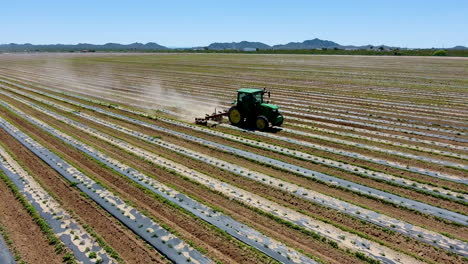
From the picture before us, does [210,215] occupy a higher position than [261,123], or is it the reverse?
[261,123]

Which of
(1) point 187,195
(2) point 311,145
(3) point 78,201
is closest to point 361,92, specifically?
(2) point 311,145

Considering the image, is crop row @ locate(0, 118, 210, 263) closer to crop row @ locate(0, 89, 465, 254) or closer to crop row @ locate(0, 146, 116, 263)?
crop row @ locate(0, 146, 116, 263)

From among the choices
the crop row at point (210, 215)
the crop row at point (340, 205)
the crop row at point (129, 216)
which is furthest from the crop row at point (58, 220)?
the crop row at point (340, 205)

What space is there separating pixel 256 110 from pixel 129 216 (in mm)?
9617

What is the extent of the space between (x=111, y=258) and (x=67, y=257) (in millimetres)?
930

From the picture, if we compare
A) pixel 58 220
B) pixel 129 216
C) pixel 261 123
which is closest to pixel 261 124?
pixel 261 123

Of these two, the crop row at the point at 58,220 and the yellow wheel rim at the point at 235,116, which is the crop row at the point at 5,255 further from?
the yellow wheel rim at the point at 235,116

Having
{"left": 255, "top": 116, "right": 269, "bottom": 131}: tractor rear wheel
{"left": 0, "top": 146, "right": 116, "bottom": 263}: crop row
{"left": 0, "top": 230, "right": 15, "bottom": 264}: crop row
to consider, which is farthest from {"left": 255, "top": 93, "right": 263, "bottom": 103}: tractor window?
{"left": 0, "top": 230, "right": 15, "bottom": 264}: crop row

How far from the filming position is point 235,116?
16719 millimetres

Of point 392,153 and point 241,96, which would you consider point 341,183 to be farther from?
point 241,96

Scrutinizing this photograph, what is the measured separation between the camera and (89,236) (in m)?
7.35

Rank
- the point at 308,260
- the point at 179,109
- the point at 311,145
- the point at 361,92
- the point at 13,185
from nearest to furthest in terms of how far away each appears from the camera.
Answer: the point at 308,260
the point at 13,185
the point at 311,145
the point at 179,109
the point at 361,92

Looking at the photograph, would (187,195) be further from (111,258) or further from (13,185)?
(13,185)

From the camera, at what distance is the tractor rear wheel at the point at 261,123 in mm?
15633
